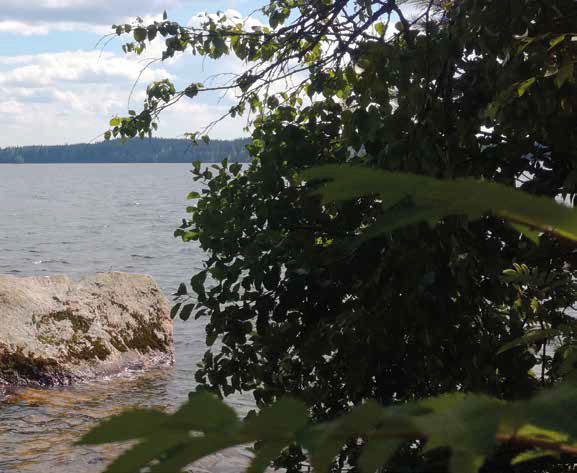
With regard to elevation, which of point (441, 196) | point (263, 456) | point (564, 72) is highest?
point (564, 72)

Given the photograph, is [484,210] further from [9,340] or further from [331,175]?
[9,340]

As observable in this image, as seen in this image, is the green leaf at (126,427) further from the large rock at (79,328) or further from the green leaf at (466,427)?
the large rock at (79,328)

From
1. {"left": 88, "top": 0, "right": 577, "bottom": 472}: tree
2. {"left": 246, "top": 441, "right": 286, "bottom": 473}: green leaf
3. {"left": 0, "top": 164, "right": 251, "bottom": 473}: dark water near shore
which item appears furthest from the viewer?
{"left": 0, "top": 164, "right": 251, "bottom": 473}: dark water near shore

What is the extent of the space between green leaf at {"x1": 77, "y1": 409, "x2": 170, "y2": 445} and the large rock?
1012 centimetres

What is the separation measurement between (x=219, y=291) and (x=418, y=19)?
183 cm

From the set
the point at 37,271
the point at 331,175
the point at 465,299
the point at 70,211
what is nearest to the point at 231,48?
the point at 465,299

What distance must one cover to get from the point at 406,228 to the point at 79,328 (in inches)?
352

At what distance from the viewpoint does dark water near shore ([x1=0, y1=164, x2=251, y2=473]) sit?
784cm

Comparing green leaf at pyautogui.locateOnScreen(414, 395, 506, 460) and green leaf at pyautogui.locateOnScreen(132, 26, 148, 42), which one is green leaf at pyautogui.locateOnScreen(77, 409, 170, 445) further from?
green leaf at pyautogui.locateOnScreen(132, 26, 148, 42)

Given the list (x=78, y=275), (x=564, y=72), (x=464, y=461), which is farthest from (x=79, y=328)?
(x=464, y=461)

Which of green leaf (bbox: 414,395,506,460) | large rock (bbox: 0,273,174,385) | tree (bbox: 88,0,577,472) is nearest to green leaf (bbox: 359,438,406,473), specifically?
green leaf (bbox: 414,395,506,460)

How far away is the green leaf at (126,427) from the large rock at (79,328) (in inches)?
398

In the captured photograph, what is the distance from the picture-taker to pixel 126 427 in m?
0.63

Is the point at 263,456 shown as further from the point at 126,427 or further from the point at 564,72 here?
the point at 564,72
